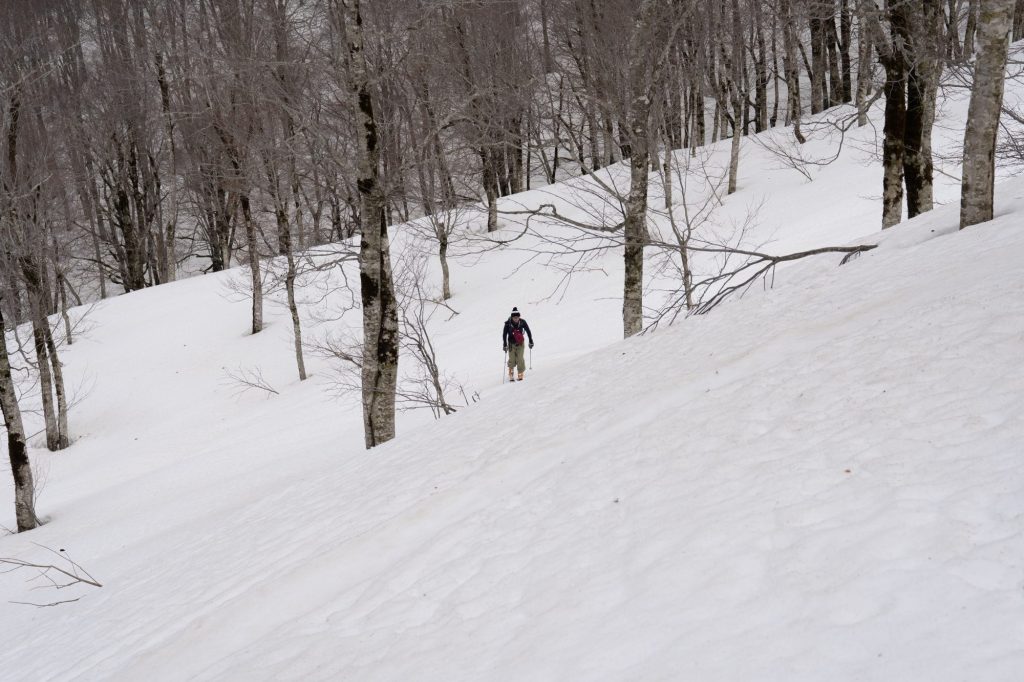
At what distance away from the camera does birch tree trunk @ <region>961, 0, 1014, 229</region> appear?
5430 millimetres

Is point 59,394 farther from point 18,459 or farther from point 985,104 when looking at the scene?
point 985,104

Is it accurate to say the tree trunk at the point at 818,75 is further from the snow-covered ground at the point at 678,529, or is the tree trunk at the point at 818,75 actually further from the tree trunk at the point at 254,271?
the snow-covered ground at the point at 678,529

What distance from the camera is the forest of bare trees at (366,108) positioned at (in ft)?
26.0

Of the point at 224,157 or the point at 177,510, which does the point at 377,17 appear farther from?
the point at 224,157

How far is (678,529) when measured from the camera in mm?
2727

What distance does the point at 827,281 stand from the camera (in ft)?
19.6

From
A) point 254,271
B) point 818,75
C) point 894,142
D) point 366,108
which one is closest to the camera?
point 366,108

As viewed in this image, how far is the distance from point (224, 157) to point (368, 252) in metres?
12.7

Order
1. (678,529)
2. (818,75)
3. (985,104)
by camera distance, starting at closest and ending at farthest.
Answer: (678,529) → (985,104) → (818,75)

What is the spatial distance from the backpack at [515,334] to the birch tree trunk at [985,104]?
8126 mm

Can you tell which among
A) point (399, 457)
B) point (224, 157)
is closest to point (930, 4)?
point (399, 457)

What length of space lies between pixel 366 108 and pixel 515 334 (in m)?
6.21

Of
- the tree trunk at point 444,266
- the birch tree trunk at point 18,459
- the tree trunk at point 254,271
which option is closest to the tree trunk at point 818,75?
the tree trunk at point 444,266

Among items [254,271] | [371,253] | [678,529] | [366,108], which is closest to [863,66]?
[366,108]
